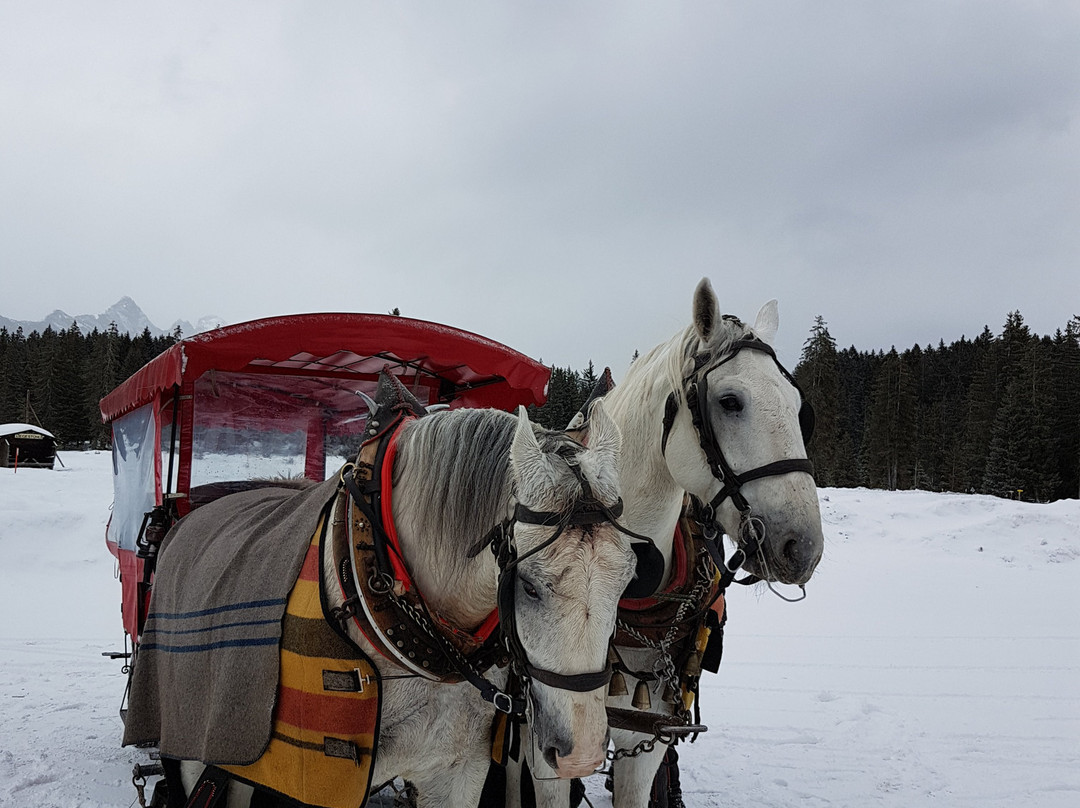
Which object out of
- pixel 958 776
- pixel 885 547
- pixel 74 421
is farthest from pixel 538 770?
pixel 74 421

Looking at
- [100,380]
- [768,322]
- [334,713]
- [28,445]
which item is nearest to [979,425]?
[768,322]

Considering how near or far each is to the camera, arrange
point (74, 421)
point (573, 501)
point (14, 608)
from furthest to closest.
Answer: point (74, 421), point (14, 608), point (573, 501)

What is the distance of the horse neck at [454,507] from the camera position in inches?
68.8

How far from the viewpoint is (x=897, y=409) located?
3912 cm

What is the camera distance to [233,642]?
194cm

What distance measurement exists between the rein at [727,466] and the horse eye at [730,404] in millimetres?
54

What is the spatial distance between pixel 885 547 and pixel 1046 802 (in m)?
8.98

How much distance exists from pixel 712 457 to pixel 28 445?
30045 mm

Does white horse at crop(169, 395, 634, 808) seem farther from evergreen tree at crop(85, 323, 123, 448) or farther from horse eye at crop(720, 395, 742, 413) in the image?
evergreen tree at crop(85, 323, 123, 448)

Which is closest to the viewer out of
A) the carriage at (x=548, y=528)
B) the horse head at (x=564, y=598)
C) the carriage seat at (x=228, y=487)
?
the horse head at (x=564, y=598)

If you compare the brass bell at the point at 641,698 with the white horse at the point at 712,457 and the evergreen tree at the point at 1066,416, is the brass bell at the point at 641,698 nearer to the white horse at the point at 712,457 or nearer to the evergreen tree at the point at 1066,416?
the white horse at the point at 712,457

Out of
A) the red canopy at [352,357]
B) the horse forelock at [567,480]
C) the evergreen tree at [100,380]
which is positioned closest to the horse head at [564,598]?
the horse forelock at [567,480]

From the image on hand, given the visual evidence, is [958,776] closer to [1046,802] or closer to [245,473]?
[1046,802]

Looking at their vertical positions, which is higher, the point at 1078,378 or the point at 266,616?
the point at 1078,378
